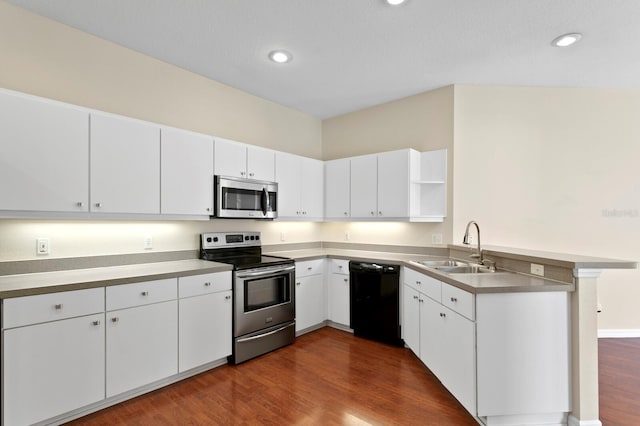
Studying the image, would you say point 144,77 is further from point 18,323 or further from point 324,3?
point 18,323

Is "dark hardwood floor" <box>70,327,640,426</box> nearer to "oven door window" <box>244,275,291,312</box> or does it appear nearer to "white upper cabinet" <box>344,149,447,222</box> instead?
"oven door window" <box>244,275,291,312</box>

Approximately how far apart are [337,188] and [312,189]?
337 millimetres

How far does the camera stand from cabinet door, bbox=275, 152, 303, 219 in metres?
3.93

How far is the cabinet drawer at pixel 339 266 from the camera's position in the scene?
12.8ft

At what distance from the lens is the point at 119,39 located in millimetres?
2787

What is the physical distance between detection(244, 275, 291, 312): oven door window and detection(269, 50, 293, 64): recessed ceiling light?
2159 millimetres

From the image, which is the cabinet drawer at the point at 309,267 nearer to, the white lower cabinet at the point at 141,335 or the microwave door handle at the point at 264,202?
the microwave door handle at the point at 264,202

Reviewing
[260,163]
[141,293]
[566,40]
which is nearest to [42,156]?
[141,293]

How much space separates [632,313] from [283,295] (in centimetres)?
399

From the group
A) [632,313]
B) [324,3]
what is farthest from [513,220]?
[324,3]

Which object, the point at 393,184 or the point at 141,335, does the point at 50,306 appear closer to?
the point at 141,335

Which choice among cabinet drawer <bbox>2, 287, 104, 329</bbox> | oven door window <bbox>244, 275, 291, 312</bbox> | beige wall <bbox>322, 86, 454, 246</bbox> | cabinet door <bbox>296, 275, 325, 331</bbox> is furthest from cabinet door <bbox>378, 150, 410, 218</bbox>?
cabinet drawer <bbox>2, 287, 104, 329</bbox>

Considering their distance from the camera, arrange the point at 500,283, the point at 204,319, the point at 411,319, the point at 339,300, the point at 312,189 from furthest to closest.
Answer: the point at 312,189 < the point at 339,300 < the point at 411,319 < the point at 204,319 < the point at 500,283

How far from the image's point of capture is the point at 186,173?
3.02m
